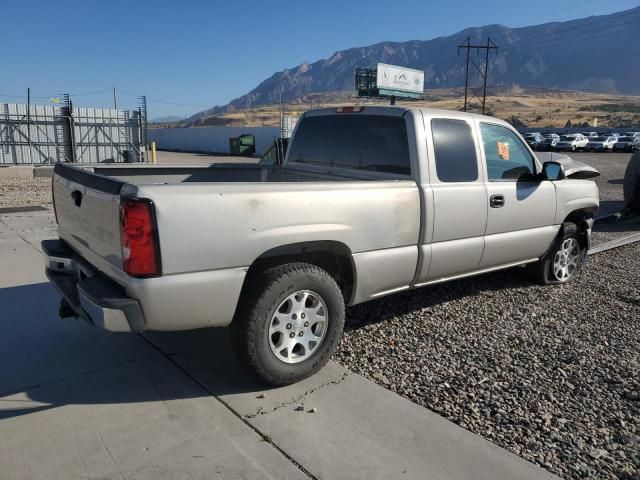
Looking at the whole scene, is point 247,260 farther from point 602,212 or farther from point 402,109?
point 602,212

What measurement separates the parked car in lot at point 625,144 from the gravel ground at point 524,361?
4373 centimetres

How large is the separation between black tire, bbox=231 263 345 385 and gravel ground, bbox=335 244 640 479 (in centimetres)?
65

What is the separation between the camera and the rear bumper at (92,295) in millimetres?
2928

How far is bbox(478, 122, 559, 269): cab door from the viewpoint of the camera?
15.8 feet

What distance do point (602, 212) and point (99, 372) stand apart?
39.0 feet

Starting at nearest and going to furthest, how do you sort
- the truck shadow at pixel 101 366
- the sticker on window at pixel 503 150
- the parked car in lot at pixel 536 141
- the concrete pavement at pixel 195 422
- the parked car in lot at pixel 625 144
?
1. the concrete pavement at pixel 195 422
2. the truck shadow at pixel 101 366
3. the sticker on window at pixel 503 150
4. the parked car in lot at pixel 625 144
5. the parked car in lot at pixel 536 141

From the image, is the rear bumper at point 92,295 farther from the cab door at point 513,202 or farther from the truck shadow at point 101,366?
the cab door at point 513,202

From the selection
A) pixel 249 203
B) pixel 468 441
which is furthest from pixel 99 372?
pixel 468 441

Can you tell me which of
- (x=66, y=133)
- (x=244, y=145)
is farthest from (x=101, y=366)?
(x=244, y=145)

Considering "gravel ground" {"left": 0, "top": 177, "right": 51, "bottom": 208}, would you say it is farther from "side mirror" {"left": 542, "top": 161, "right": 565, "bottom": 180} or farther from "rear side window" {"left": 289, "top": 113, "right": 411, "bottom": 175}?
"side mirror" {"left": 542, "top": 161, "right": 565, "bottom": 180}

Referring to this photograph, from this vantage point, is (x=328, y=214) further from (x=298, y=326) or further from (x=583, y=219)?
(x=583, y=219)

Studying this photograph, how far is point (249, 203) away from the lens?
3168 millimetres

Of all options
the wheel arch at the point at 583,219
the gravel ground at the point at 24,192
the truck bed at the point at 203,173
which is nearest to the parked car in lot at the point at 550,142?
the gravel ground at the point at 24,192

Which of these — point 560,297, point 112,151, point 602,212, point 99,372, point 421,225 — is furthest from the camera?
point 112,151
